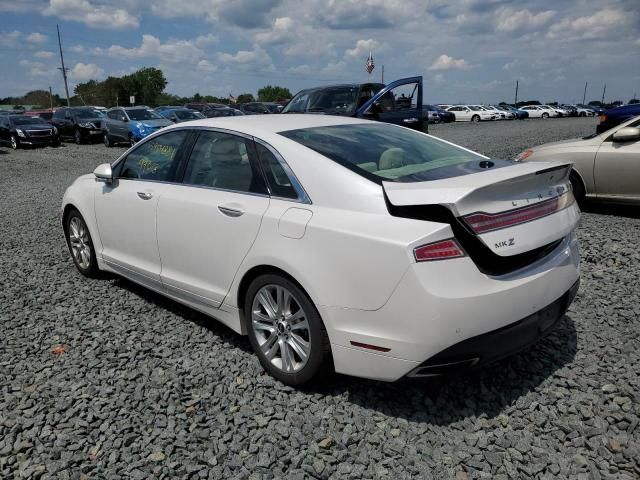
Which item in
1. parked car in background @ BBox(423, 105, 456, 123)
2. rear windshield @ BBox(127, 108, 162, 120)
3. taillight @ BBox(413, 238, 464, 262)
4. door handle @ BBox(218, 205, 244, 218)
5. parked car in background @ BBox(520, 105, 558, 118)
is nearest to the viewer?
taillight @ BBox(413, 238, 464, 262)

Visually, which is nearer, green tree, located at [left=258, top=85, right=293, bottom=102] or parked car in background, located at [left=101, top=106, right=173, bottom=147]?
parked car in background, located at [left=101, top=106, right=173, bottom=147]

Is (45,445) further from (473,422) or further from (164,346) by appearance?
(473,422)

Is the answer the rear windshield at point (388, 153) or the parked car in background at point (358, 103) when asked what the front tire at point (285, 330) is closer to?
the rear windshield at point (388, 153)

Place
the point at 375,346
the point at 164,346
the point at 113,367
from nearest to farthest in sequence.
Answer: the point at 375,346, the point at 113,367, the point at 164,346

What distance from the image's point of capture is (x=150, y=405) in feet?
9.86

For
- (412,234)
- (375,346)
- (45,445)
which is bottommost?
Result: (45,445)

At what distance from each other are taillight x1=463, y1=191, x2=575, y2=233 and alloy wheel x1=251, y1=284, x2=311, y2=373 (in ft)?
3.35

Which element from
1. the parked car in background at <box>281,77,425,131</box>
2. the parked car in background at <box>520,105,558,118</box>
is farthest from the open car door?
the parked car in background at <box>520,105,558,118</box>

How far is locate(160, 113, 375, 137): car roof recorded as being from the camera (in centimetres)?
342

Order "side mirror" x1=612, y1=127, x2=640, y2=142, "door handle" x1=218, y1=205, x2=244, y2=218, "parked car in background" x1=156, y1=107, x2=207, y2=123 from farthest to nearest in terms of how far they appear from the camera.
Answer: "parked car in background" x1=156, y1=107, x2=207, y2=123 → "side mirror" x1=612, y1=127, x2=640, y2=142 → "door handle" x1=218, y1=205, x2=244, y2=218

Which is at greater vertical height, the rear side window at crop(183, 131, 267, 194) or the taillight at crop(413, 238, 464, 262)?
the rear side window at crop(183, 131, 267, 194)

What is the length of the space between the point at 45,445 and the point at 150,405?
55 centimetres

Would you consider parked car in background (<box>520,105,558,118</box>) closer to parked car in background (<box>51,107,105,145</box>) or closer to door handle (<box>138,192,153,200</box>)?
parked car in background (<box>51,107,105,145</box>)

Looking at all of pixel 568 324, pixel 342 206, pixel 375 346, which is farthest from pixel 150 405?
pixel 568 324
